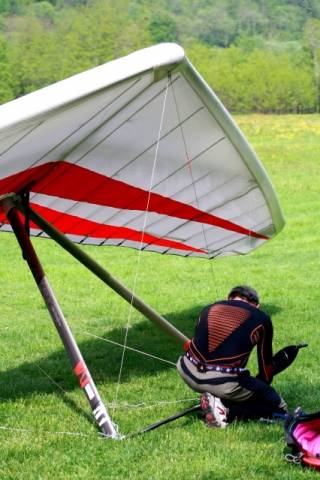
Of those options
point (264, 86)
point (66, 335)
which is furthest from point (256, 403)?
point (264, 86)

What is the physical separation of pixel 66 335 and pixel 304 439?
2.21 m

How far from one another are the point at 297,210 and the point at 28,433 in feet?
53.9

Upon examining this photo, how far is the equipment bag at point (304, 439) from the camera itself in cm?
510

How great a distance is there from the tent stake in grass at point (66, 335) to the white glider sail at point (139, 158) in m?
0.29

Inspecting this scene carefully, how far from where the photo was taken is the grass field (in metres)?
5.35

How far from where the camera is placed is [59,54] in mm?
110188

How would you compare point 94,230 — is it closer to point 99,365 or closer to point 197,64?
point 99,365

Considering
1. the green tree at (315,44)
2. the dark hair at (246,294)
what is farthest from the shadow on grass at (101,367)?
the green tree at (315,44)

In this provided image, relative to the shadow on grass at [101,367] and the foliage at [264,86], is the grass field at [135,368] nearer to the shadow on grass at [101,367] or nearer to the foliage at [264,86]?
the shadow on grass at [101,367]

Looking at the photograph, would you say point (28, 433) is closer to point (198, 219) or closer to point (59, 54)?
point (198, 219)

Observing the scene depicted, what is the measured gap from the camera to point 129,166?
657 centimetres

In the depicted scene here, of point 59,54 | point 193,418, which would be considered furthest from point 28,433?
point 59,54

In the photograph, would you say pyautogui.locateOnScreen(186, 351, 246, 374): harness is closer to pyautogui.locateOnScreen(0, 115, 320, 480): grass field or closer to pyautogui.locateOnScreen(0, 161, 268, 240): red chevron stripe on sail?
pyautogui.locateOnScreen(0, 115, 320, 480): grass field

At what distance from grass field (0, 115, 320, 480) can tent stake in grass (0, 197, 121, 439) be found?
0.14m
